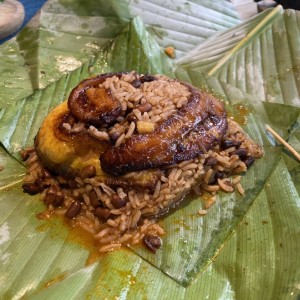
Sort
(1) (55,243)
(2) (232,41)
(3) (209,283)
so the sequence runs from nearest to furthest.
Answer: (3) (209,283) < (1) (55,243) < (2) (232,41)

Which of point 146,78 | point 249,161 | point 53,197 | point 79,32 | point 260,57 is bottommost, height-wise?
point 53,197

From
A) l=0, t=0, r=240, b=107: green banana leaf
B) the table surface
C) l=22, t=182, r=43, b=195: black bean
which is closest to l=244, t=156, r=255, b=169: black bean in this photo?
l=22, t=182, r=43, b=195: black bean

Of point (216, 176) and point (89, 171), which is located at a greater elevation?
point (89, 171)

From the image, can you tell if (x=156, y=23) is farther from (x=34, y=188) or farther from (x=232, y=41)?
(x=34, y=188)

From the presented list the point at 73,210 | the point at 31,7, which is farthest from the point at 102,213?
the point at 31,7

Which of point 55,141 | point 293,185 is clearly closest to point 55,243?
point 55,141

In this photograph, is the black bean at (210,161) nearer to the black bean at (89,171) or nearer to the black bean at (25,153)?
the black bean at (89,171)

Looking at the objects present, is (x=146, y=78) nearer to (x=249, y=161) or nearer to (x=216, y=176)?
(x=216, y=176)
